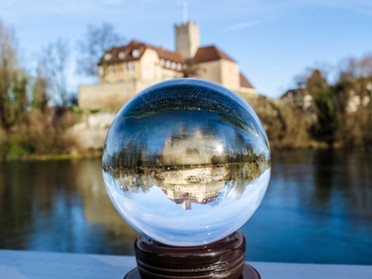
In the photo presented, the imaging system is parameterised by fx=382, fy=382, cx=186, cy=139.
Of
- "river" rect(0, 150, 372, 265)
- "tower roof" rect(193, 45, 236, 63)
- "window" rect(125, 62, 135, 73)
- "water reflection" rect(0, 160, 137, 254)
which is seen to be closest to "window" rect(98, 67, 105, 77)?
"window" rect(125, 62, 135, 73)

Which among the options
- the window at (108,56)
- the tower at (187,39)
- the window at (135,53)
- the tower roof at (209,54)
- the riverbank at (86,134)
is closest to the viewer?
the riverbank at (86,134)

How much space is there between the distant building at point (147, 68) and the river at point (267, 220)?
51.0 feet

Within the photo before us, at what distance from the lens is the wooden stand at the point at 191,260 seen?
1.16m

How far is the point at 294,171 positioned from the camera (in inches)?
597

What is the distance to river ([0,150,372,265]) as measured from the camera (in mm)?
6281

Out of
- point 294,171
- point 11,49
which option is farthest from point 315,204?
point 11,49

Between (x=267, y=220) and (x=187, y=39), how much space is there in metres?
37.4

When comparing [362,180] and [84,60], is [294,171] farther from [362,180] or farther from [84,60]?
[84,60]

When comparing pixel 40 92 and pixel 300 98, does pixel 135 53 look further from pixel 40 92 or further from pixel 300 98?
pixel 300 98

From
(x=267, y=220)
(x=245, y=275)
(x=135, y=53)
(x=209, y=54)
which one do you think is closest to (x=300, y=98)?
(x=209, y=54)

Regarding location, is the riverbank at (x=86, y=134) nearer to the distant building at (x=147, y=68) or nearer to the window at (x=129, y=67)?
the distant building at (x=147, y=68)

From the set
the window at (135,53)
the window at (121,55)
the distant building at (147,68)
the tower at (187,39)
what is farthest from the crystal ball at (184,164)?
the tower at (187,39)

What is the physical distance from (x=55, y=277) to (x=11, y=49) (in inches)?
1256

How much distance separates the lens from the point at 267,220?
7.72 meters
